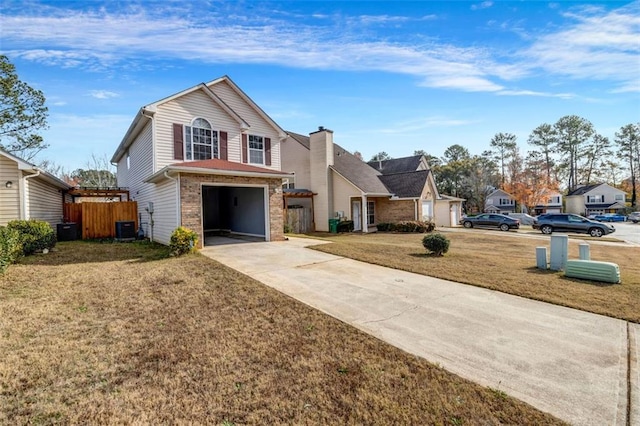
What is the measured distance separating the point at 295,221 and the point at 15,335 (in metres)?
16.8

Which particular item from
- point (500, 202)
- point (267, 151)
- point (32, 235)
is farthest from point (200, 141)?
point (500, 202)

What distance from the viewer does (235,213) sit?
58.5 feet

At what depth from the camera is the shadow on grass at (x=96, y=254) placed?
9.30 metres

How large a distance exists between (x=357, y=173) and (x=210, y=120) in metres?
12.5

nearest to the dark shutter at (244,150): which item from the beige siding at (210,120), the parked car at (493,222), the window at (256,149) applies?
the beige siding at (210,120)

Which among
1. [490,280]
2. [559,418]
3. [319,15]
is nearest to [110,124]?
[319,15]

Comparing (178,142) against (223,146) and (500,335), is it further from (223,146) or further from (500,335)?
(500,335)

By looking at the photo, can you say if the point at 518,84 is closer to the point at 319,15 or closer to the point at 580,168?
the point at 319,15

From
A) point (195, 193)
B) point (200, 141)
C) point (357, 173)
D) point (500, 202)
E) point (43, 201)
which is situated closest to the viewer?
point (195, 193)

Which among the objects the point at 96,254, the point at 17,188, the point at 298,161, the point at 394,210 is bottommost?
the point at 96,254

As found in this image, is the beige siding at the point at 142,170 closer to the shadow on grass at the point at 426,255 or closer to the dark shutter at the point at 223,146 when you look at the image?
the dark shutter at the point at 223,146

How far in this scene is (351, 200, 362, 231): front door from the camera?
2258 cm

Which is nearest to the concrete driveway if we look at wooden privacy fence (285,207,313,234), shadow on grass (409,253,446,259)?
shadow on grass (409,253,446,259)

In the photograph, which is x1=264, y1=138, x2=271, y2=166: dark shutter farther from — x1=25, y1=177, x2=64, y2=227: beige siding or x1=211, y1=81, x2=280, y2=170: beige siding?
x1=25, y1=177, x2=64, y2=227: beige siding
